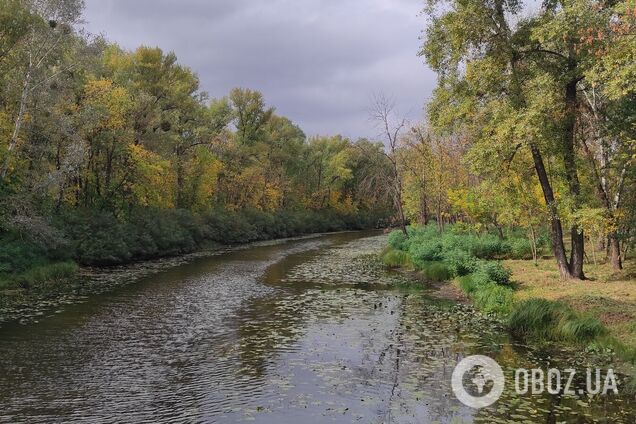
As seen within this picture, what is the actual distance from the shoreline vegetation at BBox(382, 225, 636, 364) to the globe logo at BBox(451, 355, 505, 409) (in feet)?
10.5

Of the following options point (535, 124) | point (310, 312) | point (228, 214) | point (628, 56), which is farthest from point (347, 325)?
point (228, 214)

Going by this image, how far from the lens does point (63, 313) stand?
19141 millimetres

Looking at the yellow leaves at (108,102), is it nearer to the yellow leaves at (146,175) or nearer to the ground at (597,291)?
the yellow leaves at (146,175)

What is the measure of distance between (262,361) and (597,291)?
41.9 feet

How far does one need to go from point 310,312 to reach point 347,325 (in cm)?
258

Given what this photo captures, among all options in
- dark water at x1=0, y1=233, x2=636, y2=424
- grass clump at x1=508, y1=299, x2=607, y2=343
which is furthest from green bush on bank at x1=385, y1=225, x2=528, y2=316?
grass clump at x1=508, y1=299, x2=607, y2=343

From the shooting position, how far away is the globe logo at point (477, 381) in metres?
10.7

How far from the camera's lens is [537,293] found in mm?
18922

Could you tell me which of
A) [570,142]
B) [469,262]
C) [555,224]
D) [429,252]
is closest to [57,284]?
[429,252]

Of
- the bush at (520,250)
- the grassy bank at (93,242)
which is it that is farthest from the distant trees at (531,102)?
the grassy bank at (93,242)

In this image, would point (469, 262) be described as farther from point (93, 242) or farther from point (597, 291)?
point (93, 242)

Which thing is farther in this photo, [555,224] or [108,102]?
[108,102]

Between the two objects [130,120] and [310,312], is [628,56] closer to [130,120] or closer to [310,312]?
[310,312]

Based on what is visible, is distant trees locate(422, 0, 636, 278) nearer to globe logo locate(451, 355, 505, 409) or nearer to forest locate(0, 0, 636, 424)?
forest locate(0, 0, 636, 424)
